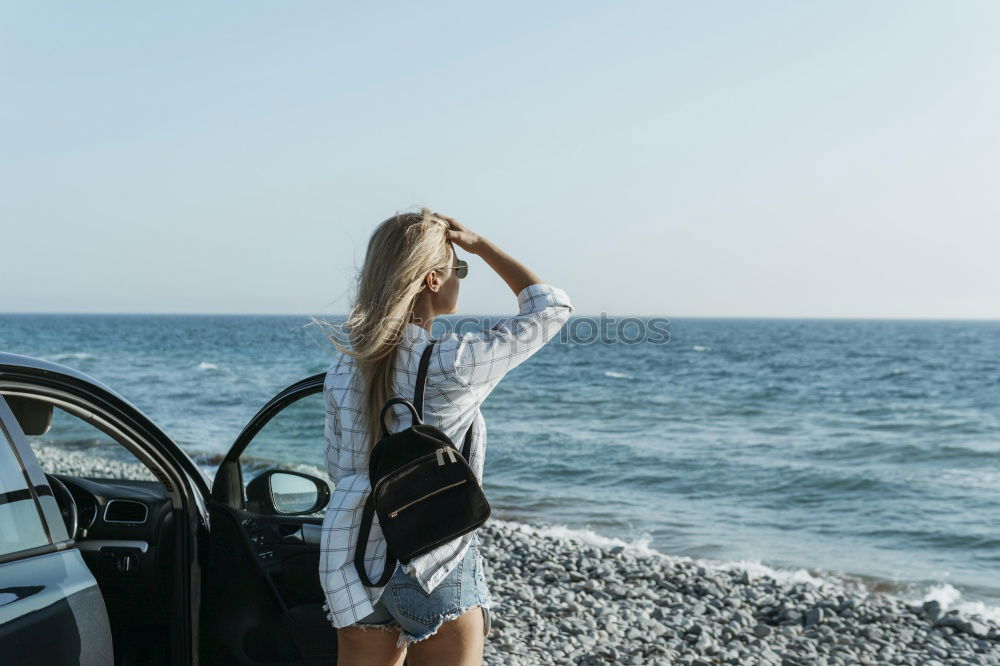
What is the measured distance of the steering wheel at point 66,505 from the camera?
2883 millimetres

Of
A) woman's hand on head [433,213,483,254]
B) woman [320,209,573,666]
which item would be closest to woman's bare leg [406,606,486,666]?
woman [320,209,573,666]

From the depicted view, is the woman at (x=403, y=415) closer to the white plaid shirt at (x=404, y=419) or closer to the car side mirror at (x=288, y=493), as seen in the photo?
the white plaid shirt at (x=404, y=419)

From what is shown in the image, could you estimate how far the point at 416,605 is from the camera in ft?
7.08

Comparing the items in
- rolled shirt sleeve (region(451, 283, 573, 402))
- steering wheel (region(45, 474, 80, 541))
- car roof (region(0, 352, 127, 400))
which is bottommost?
steering wheel (region(45, 474, 80, 541))

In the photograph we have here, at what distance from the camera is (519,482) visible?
45.0 ft

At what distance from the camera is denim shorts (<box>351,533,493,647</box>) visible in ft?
7.08

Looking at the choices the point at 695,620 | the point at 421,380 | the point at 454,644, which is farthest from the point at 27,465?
the point at 695,620

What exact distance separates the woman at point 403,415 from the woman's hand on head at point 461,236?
0.21 feet

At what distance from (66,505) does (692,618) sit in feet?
16.6

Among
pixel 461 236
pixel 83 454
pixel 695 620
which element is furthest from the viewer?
pixel 83 454

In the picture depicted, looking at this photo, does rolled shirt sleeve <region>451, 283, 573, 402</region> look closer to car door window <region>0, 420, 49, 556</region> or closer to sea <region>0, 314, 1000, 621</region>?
sea <region>0, 314, 1000, 621</region>

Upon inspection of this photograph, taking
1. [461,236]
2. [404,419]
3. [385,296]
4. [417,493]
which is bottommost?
[417,493]

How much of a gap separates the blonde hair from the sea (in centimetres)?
21

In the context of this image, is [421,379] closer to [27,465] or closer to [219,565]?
[27,465]
